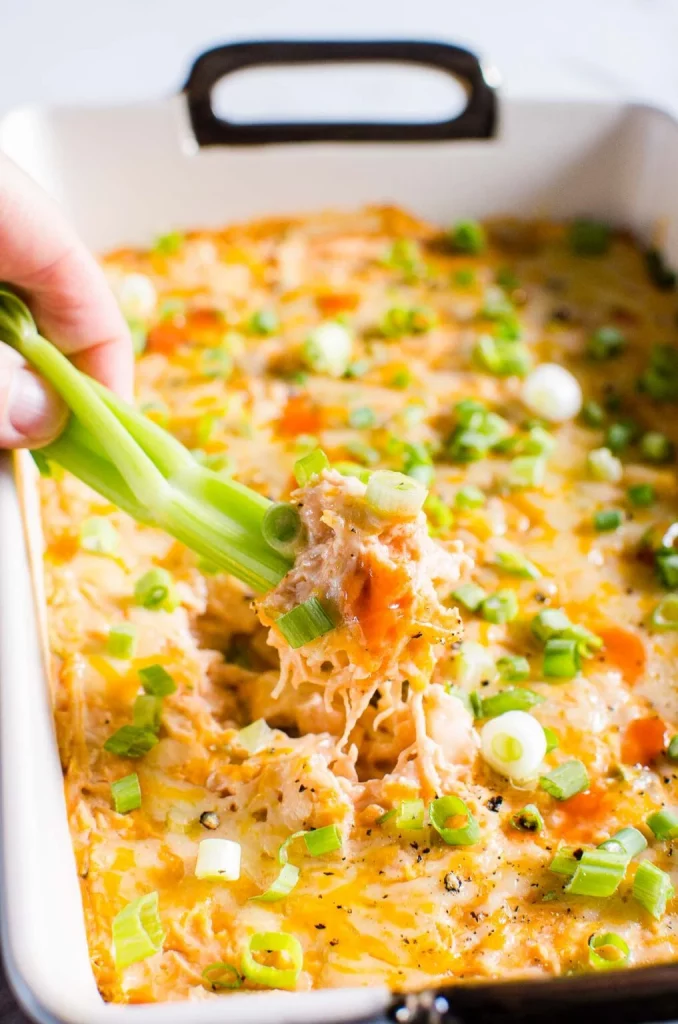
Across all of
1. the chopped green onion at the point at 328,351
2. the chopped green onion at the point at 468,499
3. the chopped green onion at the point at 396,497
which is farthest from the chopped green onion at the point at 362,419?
the chopped green onion at the point at 396,497

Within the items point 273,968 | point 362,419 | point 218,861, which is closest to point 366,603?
point 218,861

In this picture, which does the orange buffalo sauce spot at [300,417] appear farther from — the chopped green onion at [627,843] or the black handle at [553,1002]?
the black handle at [553,1002]

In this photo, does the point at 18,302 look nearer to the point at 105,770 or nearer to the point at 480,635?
the point at 105,770

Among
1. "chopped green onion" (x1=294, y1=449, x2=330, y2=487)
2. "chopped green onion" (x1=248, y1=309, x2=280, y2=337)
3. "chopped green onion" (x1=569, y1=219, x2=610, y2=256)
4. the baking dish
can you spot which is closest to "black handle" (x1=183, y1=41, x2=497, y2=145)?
the baking dish

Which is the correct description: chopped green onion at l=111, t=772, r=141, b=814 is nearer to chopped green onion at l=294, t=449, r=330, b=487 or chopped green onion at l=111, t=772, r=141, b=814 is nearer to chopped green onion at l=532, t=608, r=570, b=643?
chopped green onion at l=294, t=449, r=330, b=487

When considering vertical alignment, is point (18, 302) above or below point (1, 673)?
above

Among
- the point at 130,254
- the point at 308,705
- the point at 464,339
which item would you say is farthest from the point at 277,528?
the point at 130,254
